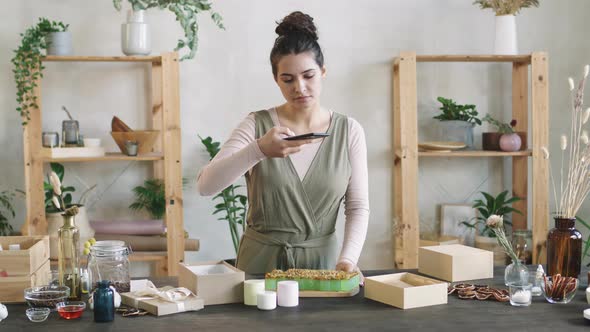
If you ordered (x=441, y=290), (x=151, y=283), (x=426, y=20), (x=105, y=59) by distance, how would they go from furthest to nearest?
1. (x=426, y=20)
2. (x=105, y=59)
3. (x=151, y=283)
4. (x=441, y=290)

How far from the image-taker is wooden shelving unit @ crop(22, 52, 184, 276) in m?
4.05

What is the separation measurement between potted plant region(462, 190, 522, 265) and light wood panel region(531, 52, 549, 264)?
0.47ft

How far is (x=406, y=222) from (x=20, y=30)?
2.50 metres

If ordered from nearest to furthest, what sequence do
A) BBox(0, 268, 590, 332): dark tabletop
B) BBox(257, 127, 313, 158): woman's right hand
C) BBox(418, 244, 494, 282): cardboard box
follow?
BBox(0, 268, 590, 332): dark tabletop, BBox(257, 127, 313, 158): woman's right hand, BBox(418, 244, 494, 282): cardboard box

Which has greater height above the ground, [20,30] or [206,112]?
[20,30]

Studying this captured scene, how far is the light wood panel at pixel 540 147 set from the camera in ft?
14.2

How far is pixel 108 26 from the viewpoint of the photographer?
4.36 metres

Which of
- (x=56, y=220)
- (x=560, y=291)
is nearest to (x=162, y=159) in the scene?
(x=56, y=220)

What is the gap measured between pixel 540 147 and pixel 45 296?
3.11m

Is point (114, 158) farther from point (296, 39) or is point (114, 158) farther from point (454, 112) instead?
point (454, 112)

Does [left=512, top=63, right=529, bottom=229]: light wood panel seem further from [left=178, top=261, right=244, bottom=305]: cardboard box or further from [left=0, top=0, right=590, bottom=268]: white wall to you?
[left=178, top=261, right=244, bottom=305]: cardboard box

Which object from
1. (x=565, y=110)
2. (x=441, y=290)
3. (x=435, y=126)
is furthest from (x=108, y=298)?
(x=565, y=110)

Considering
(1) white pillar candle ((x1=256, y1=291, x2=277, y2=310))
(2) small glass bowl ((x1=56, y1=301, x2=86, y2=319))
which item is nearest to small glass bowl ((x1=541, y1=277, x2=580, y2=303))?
(1) white pillar candle ((x1=256, y1=291, x2=277, y2=310))

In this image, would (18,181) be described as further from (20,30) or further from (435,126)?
(435,126)
